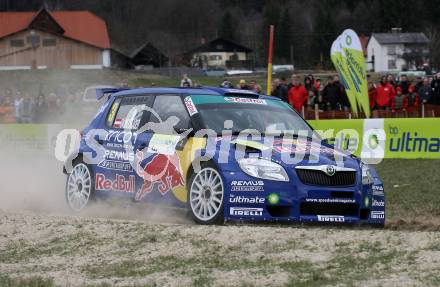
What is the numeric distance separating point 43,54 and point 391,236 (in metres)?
86.2

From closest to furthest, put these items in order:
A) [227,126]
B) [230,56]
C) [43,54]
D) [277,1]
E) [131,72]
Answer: [227,126]
[131,72]
[43,54]
[230,56]
[277,1]

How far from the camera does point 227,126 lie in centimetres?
1078

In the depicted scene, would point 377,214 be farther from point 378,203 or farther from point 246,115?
point 246,115

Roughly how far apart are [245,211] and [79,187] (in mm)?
3293

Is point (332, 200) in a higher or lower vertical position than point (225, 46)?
lower

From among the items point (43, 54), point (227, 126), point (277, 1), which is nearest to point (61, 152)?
point (227, 126)

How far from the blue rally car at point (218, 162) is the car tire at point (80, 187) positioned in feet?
0.04

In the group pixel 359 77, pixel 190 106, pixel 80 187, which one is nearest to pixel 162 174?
pixel 190 106

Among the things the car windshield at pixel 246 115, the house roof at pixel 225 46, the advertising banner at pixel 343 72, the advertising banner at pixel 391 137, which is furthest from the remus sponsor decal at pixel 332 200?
the house roof at pixel 225 46

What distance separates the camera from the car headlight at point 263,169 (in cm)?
967

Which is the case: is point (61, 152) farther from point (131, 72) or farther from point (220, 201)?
point (131, 72)

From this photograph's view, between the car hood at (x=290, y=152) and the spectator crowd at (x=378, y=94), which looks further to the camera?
the spectator crowd at (x=378, y=94)

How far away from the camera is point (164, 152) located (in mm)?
10820

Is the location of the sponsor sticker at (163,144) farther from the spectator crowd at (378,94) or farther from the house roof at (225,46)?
the house roof at (225,46)
